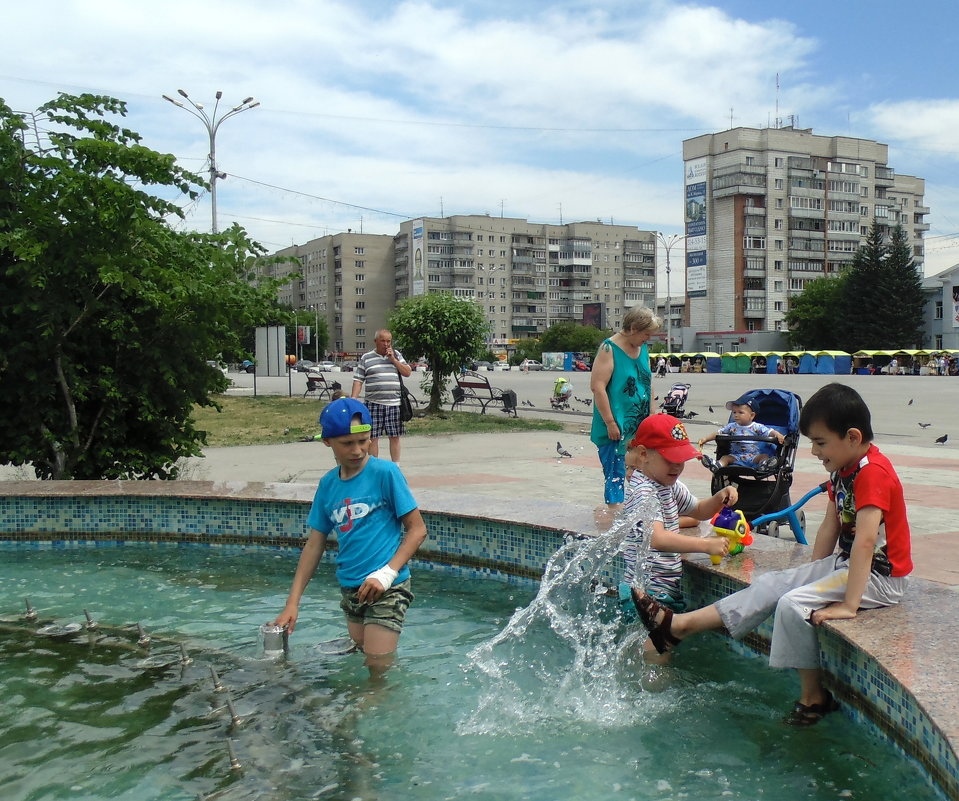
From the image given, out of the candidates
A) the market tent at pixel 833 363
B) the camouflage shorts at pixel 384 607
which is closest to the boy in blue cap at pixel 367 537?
the camouflage shorts at pixel 384 607

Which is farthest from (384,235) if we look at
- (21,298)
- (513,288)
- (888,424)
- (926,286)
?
(21,298)

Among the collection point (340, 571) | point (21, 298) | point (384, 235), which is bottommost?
point (340, 571)

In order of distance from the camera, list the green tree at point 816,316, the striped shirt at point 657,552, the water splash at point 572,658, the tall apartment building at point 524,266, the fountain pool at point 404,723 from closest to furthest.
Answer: the fountain pool at point 404,723 → the water splash at point 572,658 → the striped shirt at point 657,552 → the green tree at point 816,316 → the tall apartment building at point 524,266

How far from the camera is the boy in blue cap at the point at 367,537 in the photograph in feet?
13.0

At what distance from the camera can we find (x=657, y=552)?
4.53 metres

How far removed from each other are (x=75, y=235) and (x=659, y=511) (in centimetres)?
590

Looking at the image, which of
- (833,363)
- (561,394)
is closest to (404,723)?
(561,394)

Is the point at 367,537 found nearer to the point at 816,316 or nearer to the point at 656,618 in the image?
the point at 656,618

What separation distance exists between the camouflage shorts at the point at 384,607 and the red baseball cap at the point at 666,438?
1.30 m

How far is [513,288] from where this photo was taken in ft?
450

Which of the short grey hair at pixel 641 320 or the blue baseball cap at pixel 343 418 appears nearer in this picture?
the blue baseball cap at pixel 343 418

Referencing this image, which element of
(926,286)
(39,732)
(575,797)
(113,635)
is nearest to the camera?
(575,797)

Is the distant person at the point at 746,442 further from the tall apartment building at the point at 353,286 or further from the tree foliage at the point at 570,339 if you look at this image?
the tall apartment building at the point at 353,286

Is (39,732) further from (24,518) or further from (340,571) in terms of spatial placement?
(24,518)
